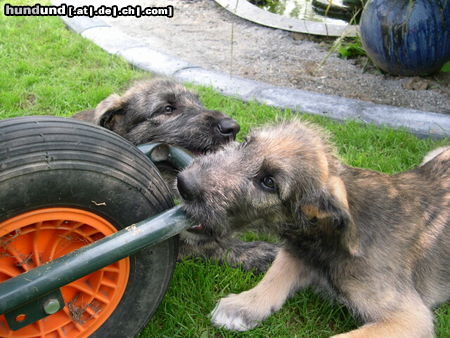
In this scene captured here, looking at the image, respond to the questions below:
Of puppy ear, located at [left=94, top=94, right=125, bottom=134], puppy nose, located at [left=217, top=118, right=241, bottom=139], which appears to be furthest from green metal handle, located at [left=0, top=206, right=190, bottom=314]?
puppy ear, located at [left=94, top=94, right=125, bottom=134]

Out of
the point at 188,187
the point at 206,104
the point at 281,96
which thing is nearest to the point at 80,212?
the point at 188,187

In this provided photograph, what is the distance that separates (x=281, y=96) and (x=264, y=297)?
10.5 feet

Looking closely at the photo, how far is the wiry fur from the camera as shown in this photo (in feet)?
12.8

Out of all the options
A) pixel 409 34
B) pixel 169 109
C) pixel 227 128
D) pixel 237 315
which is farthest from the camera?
pixel 409 34

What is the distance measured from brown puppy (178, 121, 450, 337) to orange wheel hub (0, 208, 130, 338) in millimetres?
524

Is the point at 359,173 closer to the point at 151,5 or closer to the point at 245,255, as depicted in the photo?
the point at 245,255

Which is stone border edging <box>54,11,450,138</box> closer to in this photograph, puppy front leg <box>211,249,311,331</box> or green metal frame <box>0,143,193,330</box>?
puppy front leg <box>211,249,311,331</box>

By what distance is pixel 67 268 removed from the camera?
227 centimetres

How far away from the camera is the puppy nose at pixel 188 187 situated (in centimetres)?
279

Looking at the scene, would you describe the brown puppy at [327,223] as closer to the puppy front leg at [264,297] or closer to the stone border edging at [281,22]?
the puppy front leg at [264,297]

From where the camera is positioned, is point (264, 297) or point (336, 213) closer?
point (336, 213)

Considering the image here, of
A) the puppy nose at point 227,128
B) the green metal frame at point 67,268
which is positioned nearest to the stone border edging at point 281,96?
the puppy nose at point 227,128

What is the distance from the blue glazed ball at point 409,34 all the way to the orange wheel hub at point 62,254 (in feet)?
16.0

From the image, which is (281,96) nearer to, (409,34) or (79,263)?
(409,34)
